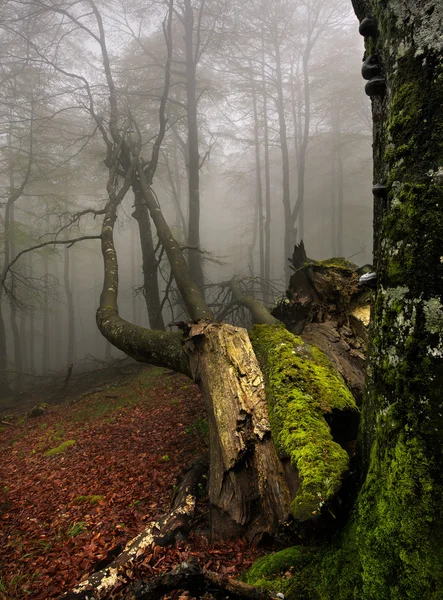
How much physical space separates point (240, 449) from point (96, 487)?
7.92 ft

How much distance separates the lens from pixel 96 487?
3.76m

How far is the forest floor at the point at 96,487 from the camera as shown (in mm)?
2430

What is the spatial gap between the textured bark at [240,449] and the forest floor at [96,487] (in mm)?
208

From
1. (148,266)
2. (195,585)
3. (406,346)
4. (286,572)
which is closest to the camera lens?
(406,346)

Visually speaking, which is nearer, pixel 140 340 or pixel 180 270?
pixel 140 340

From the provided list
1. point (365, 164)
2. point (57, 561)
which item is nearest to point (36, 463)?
point (57, 561)

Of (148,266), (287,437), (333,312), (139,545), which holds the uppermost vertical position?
(148,266)

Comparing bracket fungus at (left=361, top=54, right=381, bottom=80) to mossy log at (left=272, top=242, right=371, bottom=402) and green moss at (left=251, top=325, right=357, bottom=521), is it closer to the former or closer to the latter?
green moss at (left=251, top=325, right=357, bottom=521)

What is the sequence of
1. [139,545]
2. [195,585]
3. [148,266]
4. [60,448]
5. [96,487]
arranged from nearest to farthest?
1. [195,585]
2. [139,545]
3. [96,487]
4. [60,448]
5. [148,266]

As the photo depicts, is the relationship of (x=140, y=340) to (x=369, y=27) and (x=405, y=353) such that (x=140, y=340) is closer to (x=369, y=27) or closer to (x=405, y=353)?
(x=405, y=353)

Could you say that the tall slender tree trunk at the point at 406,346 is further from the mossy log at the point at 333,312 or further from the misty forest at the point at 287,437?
the mossy log at the point at 333,312

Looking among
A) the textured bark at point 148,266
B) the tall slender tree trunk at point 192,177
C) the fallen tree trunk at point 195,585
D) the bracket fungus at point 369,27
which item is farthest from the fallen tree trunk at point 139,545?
the tall slender tree trunk at point 192,177

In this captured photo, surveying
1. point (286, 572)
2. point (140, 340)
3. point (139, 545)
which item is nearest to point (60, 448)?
point (140, 340)

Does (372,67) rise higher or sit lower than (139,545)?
higher
